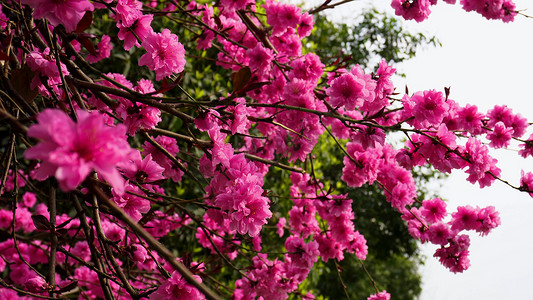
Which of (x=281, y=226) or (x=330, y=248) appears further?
(x=281, y=226)

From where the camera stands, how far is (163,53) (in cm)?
153

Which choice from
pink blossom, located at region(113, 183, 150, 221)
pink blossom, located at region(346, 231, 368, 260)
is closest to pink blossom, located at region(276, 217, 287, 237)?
pink blossom, located at region(346, 231, 368, 260)

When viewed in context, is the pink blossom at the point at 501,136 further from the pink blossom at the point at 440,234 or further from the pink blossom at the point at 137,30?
the pink blossom at the point at 137,30

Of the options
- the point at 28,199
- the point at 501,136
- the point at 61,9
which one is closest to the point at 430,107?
the point at 501,136

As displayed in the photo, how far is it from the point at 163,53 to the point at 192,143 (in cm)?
35

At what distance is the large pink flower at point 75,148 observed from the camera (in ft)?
1.94

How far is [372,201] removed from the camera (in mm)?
6828

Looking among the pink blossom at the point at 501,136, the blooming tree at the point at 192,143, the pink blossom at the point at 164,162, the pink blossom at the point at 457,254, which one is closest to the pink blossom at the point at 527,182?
the blooming tree at the point at 192,143

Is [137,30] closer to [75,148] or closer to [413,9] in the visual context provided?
[75,148]

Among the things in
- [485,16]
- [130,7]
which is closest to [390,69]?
[130,7]

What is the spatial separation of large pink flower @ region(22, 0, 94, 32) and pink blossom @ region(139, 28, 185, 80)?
1.79 ft

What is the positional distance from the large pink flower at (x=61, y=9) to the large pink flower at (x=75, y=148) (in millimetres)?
408

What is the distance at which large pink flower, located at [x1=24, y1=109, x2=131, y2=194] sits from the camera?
1.94ft

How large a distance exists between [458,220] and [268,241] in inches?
93.0
